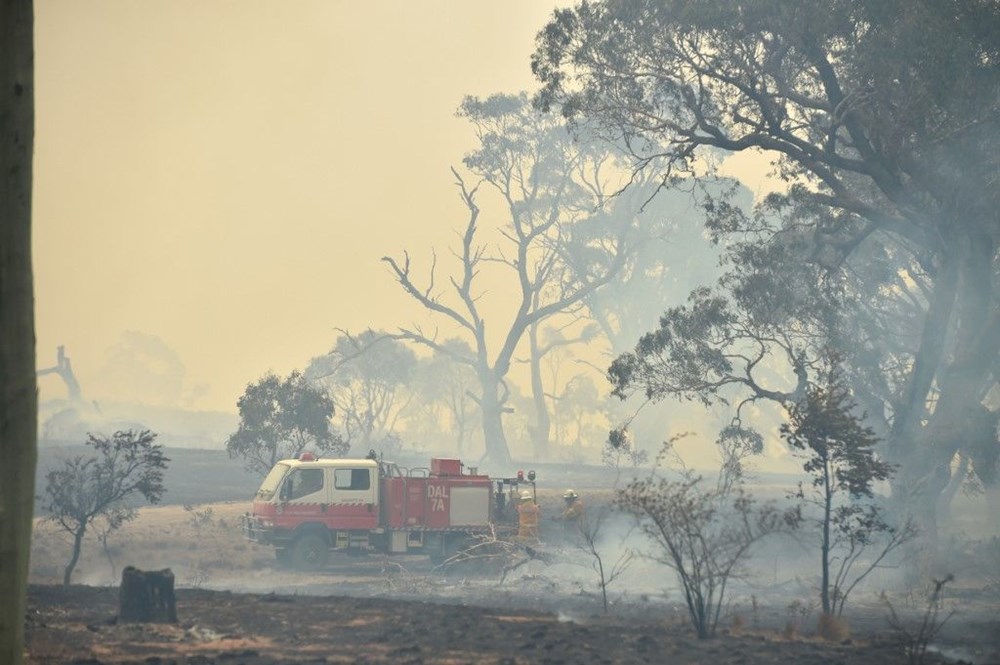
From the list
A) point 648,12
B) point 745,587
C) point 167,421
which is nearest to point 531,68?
point 648,12

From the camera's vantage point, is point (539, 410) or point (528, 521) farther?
point (539, 410)

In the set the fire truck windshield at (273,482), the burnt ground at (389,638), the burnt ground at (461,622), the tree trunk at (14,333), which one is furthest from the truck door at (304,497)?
the tree trunk at (14,333)

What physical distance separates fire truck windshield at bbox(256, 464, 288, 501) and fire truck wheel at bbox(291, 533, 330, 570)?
1.36 m

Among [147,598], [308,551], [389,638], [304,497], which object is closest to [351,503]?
[304,497]

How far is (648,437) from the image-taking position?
92.6 metres

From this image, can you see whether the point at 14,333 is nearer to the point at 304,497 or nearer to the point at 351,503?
the point at 304,497

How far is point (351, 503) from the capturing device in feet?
94.0

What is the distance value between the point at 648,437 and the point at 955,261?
6263 cm

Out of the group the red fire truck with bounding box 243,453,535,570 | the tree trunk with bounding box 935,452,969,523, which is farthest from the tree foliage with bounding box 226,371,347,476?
the tree trunk with bounding box 935,452,969,523

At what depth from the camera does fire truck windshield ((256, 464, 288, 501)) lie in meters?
28.5

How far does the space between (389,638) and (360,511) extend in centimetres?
1300

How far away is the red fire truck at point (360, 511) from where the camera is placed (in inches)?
1123

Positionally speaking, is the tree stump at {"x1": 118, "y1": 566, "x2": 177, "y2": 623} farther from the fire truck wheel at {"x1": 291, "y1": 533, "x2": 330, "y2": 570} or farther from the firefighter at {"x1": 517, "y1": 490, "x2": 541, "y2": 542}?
the firefighter at {"x1": 517, "y1": 490, "x2": 541, "y2": 542}

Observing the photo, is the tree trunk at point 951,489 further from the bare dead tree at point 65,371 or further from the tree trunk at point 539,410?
the bare dead tree at point 65,371
